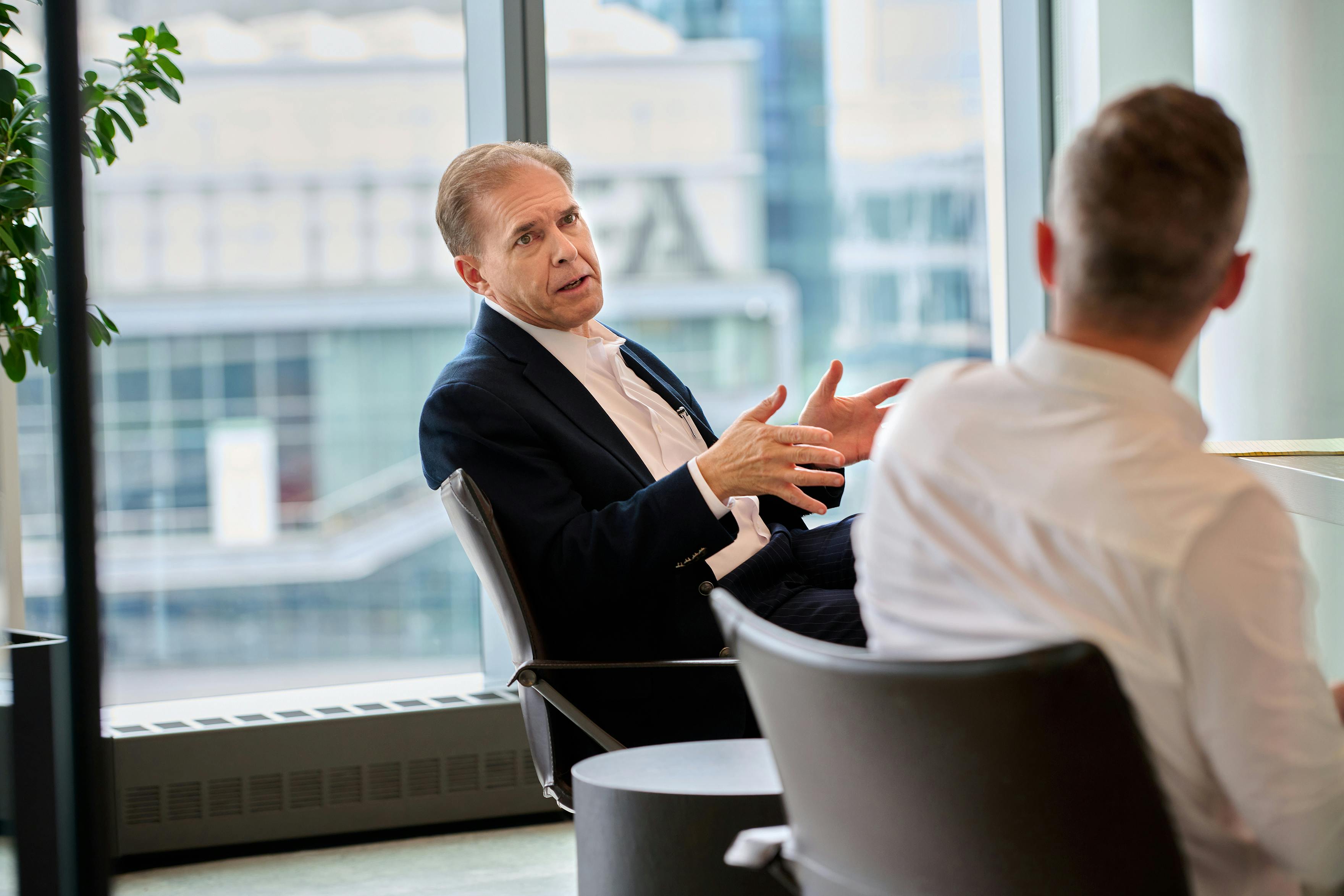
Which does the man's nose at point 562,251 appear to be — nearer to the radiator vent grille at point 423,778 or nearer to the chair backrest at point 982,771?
the chair backrest at point 982,771

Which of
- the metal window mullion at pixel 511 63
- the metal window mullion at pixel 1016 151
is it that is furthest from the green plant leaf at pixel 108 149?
the metal window mullion at pixel 1016 151

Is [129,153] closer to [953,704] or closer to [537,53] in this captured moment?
[537,53]

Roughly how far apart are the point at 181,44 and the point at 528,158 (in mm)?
1379

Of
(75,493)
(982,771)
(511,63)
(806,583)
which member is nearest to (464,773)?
(806,583)

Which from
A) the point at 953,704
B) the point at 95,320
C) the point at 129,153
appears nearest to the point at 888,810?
the point at 953,704

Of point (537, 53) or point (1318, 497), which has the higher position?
point (537, 53)

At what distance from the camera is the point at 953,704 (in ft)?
2.72

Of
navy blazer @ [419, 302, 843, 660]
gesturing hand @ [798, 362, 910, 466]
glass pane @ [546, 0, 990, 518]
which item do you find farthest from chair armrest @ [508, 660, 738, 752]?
glass pane @ [546, 0, 990, 518]

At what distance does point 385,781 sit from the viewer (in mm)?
2971

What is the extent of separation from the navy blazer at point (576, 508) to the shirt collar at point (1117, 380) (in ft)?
3.12

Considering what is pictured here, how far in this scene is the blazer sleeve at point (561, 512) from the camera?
1.81 meters

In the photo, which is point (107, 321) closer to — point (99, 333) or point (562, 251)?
point (99, 333)

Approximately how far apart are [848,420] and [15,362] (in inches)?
58.2

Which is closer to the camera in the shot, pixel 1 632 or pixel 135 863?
pixel 1 632
